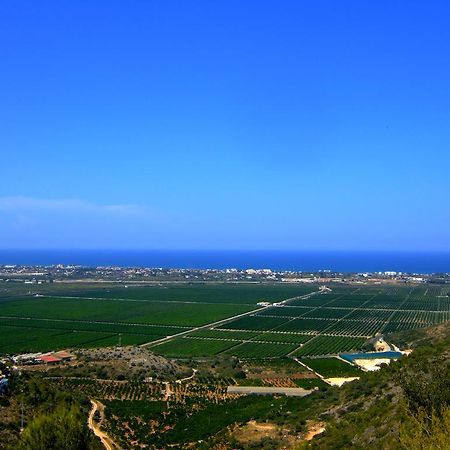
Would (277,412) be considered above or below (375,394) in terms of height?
below

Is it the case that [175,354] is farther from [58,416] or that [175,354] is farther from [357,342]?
[58,416]

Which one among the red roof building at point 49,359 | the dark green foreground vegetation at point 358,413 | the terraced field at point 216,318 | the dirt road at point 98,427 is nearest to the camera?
the dark green foreground vegetation at point 358,413

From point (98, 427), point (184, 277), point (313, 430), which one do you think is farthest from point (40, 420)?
point (184, 277)

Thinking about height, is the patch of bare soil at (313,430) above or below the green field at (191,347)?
above

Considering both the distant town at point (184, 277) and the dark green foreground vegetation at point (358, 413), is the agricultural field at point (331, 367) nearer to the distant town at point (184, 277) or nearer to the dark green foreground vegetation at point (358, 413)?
the dark green foreground vegetation at point (358, 413)

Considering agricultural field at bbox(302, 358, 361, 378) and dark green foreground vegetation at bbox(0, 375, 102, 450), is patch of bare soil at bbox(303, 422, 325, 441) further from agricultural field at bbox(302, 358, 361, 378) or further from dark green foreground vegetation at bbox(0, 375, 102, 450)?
agricultural field at bbox(302, 358, 361, 378)

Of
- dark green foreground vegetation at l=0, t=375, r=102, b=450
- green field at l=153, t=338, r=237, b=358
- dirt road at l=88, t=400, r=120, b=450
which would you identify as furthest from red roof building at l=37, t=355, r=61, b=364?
dark green foreground vegetation at l=0, t=375, r=102, b=450

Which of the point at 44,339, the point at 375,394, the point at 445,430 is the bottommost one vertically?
the point at 44,339

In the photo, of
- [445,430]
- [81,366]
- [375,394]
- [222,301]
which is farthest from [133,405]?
[222,301]

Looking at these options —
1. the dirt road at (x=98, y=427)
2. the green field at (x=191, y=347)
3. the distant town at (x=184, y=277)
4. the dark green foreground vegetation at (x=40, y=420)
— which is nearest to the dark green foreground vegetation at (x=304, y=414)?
the dark green foreground vegetation at (x=40, y=420)
